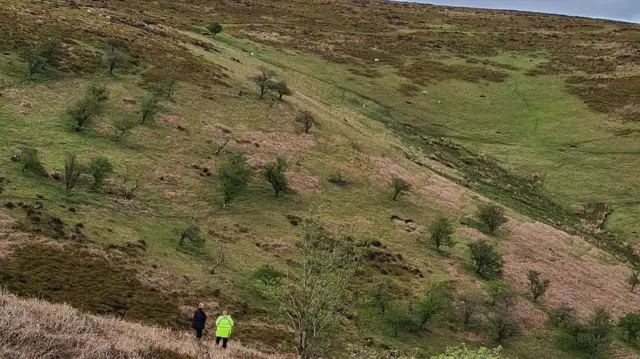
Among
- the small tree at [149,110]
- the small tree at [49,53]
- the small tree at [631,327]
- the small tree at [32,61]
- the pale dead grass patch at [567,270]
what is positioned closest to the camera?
the small tree at [631,327]

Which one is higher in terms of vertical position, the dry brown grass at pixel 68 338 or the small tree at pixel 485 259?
the dry brown grass at pixel 68 338

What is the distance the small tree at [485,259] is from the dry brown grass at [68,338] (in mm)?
32433

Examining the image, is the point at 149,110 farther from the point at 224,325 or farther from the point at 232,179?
the point at 224,325

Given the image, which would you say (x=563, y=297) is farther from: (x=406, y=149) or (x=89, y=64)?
→ (x=89, y=64)

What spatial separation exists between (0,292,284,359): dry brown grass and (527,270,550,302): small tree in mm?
33678

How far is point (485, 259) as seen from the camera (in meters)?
46.5

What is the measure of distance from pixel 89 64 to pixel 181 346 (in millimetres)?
51390

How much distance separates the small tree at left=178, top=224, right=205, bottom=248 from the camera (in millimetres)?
37156

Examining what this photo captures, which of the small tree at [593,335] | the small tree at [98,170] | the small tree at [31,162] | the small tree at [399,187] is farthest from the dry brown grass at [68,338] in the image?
the small tree at [399,187]

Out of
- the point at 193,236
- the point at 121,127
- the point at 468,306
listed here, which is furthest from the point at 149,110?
the point at 468,306

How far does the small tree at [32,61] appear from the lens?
55.0 metres

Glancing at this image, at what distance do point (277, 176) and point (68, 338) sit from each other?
113 ft

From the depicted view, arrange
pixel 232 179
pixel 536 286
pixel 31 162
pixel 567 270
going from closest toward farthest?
pixel 31 162 → pixel 232 179 → pixel 536 286 → pixel 567 270

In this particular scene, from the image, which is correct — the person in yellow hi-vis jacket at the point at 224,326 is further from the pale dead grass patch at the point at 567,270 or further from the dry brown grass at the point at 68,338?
the pale dead grass patch at the point at 567,270
